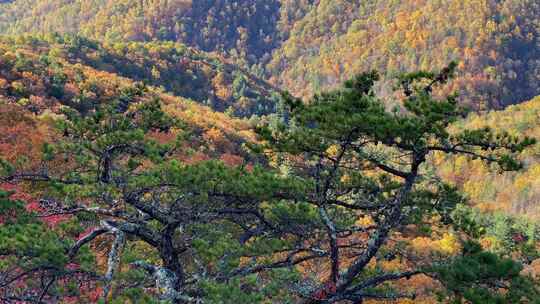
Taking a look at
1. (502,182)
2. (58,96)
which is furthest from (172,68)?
(58,96)

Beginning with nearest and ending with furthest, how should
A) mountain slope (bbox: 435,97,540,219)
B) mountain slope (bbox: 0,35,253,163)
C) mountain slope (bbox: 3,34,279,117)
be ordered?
mountain slope (bbox: 0,35,253,163)
mountain slope (bbox: 3,34,279,117)
mountain slope (bbox: 435,97,540,219)

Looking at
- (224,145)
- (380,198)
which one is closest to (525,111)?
(224,145)

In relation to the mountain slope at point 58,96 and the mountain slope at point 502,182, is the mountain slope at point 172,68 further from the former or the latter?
the mountain slope at point 502,182

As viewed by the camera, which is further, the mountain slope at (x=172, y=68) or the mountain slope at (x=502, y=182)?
the mountain slope at (x=502, y=182)

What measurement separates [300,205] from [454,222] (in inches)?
105

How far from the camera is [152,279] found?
1067 cm

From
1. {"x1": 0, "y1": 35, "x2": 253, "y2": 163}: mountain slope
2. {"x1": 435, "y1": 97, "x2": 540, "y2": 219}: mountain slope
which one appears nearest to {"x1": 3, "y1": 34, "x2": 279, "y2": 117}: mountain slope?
{"x1": 0, "y1": 35, "x2": 253, "y2": 163}: mountain slope

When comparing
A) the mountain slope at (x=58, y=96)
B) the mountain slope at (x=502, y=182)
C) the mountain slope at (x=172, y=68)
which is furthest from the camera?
the mountain slope at (x=502, y=182)

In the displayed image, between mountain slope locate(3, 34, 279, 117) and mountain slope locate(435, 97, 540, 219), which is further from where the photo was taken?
mountain slope locate(435, 97, 540, 219)

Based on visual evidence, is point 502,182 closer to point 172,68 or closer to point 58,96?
point 172,68

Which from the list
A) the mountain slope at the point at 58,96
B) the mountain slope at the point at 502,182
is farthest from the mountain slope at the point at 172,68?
the mountain slope at the point at 502,182

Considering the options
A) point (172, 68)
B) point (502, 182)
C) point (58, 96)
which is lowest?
point (502, 182)

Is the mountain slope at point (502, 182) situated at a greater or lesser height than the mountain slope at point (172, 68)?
lesser

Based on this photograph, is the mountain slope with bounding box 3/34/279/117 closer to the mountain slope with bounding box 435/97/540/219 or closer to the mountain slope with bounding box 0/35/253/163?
the mountain slope with bounding box 0/35/253/163
